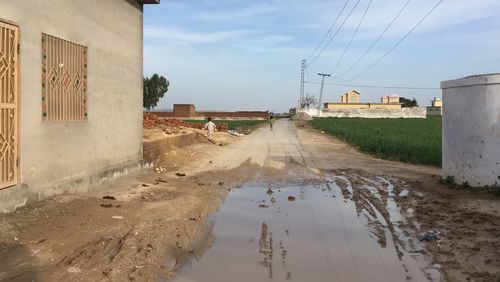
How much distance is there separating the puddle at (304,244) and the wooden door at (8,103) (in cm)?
299

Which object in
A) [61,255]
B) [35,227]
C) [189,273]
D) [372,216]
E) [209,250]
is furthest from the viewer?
[372,216]

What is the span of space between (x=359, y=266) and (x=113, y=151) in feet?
22.8

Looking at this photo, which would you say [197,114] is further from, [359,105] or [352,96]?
[352,96]

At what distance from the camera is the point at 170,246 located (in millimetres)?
6172

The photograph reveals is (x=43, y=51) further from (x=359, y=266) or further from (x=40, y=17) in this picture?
(x=359, y=266)

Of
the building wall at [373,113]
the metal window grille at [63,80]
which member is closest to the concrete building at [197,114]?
the building wall at [373,113]

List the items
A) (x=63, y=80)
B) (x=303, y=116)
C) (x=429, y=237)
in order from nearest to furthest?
(x=429, y=237), (x=63, y=80), (x=303, y=116)

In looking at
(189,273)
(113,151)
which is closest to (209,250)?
(189,273)

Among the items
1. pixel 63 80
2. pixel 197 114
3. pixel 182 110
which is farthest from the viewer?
pixel 197 114

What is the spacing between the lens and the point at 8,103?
679 centimetres

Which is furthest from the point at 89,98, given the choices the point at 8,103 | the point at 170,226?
the point at 170,226

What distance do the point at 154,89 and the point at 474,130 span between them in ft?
264

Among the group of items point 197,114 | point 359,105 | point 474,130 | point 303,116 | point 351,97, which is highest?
point 351,97

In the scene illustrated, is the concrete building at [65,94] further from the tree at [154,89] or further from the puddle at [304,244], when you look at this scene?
the tree at [154,89]
